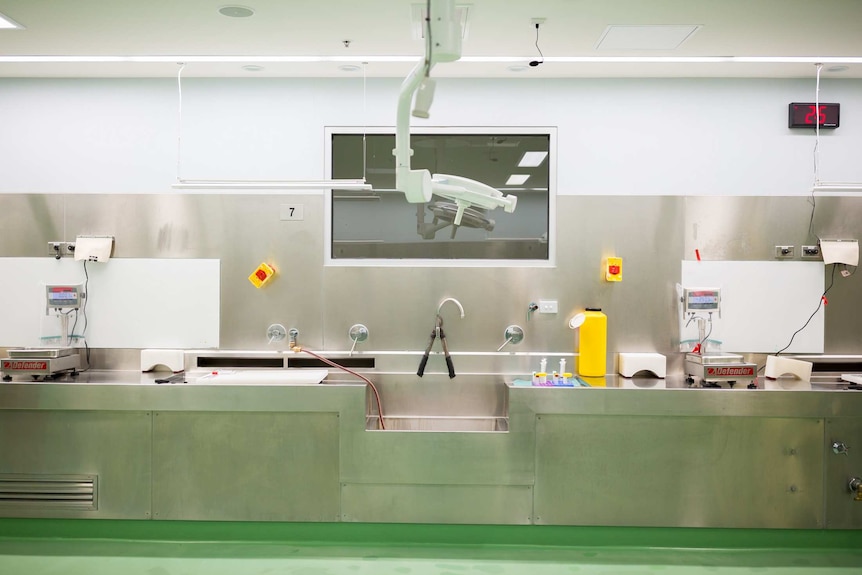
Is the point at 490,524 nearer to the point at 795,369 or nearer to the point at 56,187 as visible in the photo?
the point at 795,369

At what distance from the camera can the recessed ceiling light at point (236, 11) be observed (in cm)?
250

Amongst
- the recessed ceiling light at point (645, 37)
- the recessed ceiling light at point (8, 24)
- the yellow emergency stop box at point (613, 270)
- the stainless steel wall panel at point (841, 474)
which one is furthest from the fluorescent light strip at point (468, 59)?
the stainless steel wall panel at point (841, 474)

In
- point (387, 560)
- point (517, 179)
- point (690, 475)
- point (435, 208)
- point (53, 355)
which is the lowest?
point (387, 560)

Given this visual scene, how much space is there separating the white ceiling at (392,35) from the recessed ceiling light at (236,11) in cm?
4

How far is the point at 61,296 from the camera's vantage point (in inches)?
132

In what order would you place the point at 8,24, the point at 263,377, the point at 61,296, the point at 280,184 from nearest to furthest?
the point at 8,24 → the point at 280,184 → the point at 263,377 → the point at 61,296

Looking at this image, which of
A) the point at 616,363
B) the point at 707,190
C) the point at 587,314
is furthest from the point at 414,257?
the point at 707,190

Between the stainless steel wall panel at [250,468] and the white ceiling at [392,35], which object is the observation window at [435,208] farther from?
the stainless steel wall panel at [250,468]

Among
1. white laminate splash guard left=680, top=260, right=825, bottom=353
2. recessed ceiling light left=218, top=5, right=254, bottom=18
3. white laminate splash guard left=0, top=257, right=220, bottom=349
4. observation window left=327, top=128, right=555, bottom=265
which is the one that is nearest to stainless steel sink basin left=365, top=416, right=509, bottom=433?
observation window left=327, top=128, right=555, bottom=265

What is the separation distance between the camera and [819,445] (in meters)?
2.87

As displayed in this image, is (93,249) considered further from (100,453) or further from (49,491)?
(49,491)

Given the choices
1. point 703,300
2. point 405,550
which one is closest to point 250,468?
point 405,550

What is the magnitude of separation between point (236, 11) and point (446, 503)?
2.63 metres

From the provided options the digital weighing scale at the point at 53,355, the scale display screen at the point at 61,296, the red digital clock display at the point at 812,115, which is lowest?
the digital weighing scale at the point at 53,355
